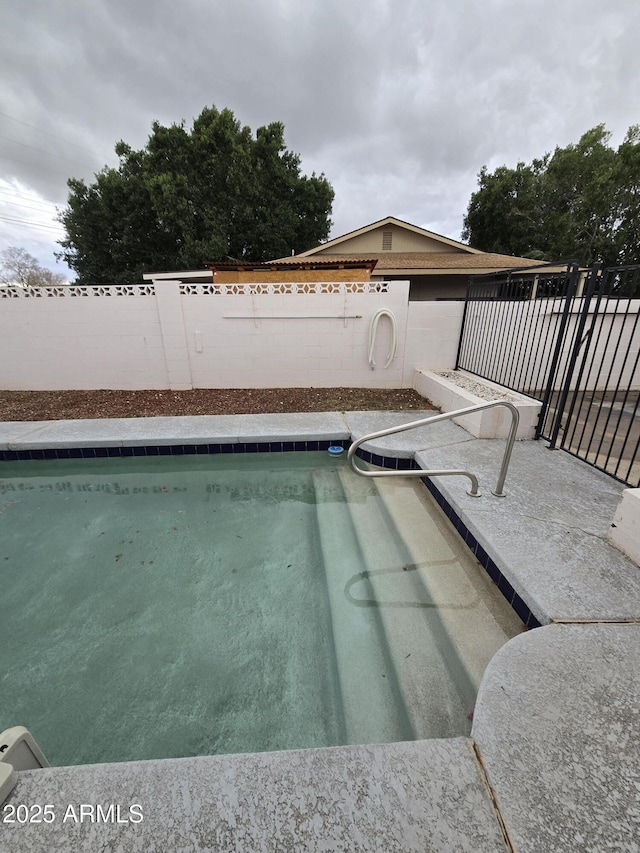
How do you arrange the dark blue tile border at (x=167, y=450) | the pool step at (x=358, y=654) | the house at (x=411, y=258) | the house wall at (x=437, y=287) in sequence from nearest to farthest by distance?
1. the pool step at (x=358, y=654)
2. the dark blue tile border at (x=167, y=450)
3. the house at (x=411, y=258)
4. the house wall at (x=437, y=287)

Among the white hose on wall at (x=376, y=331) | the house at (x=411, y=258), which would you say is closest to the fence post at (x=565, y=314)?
the white hose on wall at (x=376, y=331)

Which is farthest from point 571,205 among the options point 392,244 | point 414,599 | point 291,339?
point 414,599

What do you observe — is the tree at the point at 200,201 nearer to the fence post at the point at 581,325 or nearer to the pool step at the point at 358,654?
the fence post at the point at 581,325

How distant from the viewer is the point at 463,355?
5.70 metres

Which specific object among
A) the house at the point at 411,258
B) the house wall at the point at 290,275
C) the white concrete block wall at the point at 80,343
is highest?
the house at the point at 411,258

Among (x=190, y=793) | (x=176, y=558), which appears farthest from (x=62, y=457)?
(x=190, y=793)

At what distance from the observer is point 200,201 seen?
15453 mm

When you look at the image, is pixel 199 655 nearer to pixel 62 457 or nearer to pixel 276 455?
pixel 276 455

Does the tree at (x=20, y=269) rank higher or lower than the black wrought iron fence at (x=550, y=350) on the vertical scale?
higher

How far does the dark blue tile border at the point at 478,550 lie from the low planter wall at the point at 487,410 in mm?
919

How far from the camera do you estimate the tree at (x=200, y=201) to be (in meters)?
15.0

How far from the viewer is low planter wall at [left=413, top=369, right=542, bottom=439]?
3.70 m

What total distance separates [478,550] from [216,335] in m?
4.92

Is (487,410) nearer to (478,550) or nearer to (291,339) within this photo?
(478,550)
